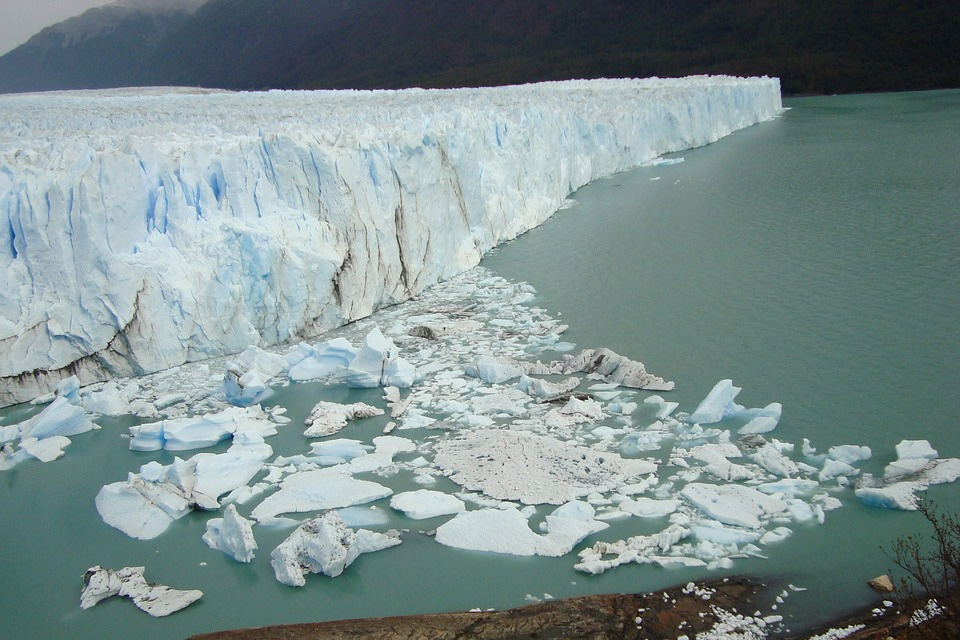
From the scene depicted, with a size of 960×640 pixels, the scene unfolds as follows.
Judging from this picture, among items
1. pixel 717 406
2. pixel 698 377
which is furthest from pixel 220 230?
pixel 717 406

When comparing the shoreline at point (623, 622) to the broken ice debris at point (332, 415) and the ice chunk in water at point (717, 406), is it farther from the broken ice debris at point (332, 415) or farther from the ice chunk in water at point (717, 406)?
the broken ice debris at point (332, 415)

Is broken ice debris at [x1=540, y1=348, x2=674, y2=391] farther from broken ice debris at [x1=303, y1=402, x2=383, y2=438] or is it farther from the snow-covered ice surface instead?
broken ice debris at [x1=303, y1=402, x2=383, y2=438]

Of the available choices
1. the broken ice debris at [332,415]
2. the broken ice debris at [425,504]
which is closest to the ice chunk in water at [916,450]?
the broken ice debris at [425,504]

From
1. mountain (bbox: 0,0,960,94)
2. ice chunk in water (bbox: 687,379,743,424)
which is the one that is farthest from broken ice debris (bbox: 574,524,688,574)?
mountain (bbox: 0,0,960,94)

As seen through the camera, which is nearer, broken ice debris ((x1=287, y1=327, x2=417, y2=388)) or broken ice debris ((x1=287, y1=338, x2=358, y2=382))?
broken ice debris ((x1=287, y1=327, x2=417, y2=388))

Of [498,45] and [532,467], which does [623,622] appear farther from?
[498,45]
